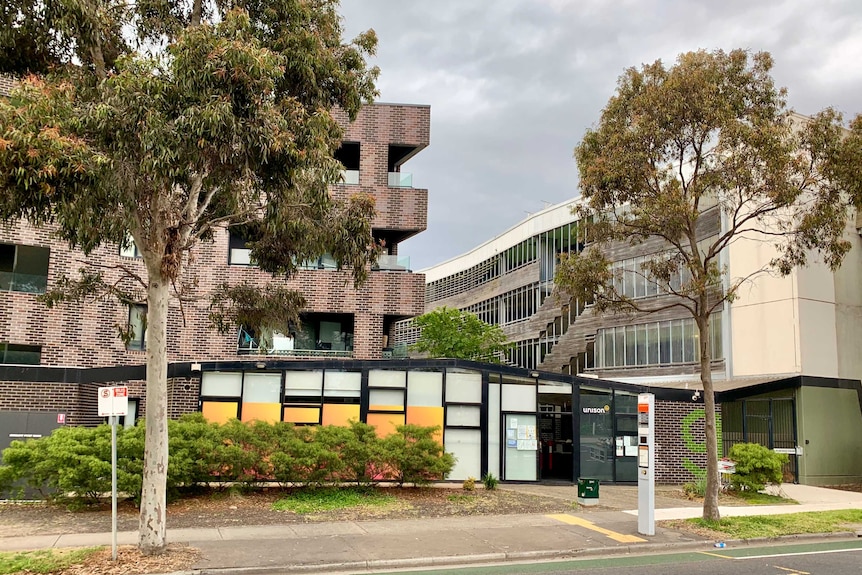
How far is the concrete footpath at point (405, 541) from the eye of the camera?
11938 mm

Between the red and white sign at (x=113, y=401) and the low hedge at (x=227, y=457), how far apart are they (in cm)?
421

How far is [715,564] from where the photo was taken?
1227 cm

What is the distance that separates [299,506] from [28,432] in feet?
26.0

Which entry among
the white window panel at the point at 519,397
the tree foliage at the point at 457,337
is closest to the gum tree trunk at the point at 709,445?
the white window panel at the point at 519,397

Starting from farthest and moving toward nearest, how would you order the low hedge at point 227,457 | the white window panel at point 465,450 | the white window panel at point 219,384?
the white window panel at point 465,450
the white window panel at point 219,384
the low hedge at point 227,457

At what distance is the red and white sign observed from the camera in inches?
458

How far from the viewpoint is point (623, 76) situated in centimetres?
1734

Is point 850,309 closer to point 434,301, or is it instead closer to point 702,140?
point 702,140

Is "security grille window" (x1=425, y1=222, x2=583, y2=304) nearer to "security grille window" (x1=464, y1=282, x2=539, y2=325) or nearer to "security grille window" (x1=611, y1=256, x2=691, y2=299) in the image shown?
"security grille window" (x1=464, y1=282, x2=539, y2=325)

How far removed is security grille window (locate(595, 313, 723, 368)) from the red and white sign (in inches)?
1009

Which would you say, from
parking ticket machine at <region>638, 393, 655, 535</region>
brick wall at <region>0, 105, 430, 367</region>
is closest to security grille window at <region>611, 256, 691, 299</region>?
brick wall at <region>0, 105, 430, 367</region>

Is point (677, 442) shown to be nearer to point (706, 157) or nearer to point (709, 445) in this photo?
point (709, 445)

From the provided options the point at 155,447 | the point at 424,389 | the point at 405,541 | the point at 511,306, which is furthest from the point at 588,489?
the point at 511,306

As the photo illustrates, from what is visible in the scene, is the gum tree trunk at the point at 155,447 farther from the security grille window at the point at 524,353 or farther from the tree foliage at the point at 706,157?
the security grille window at the point at 524,353
